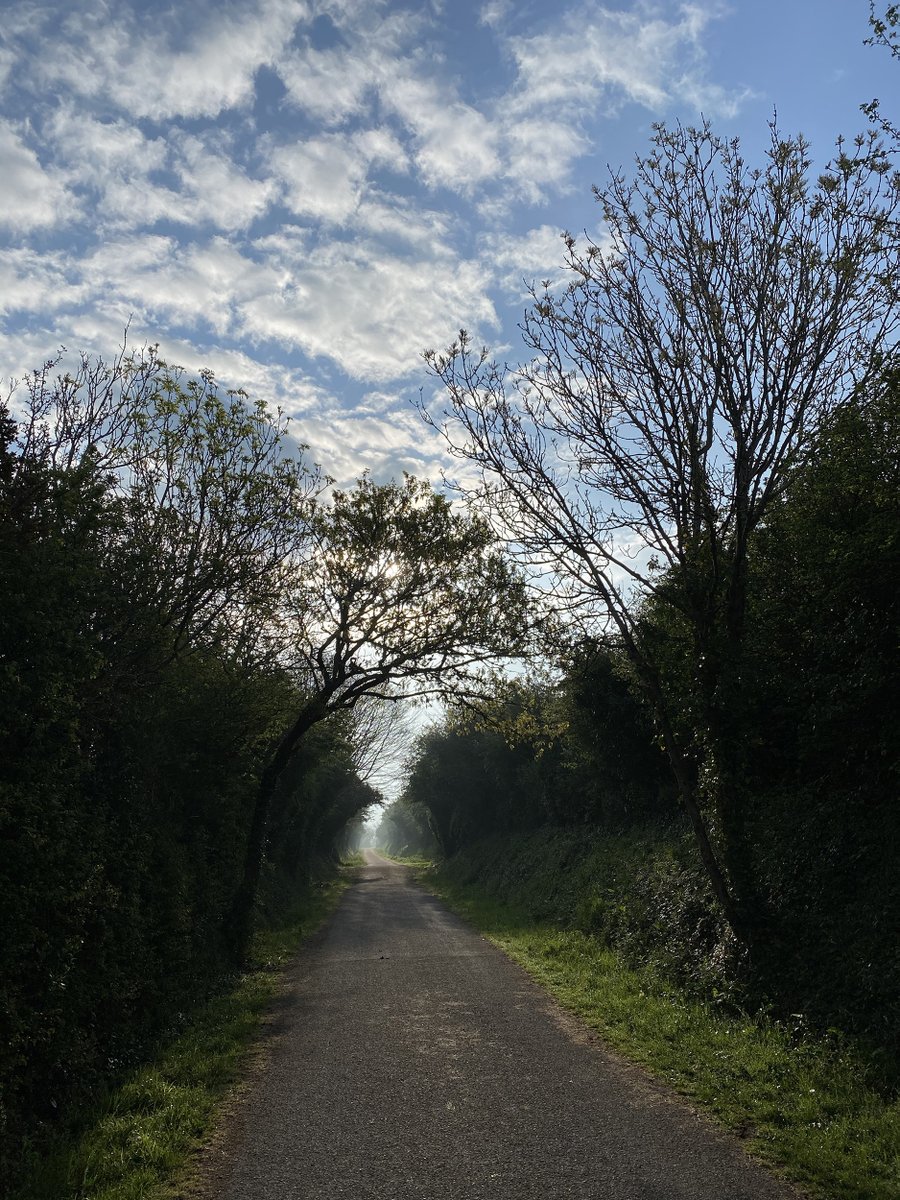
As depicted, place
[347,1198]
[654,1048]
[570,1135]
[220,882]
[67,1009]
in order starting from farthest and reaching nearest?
→ [220,882]
[654,1048]
[67,1009]
[570,1135]
[347,1198]

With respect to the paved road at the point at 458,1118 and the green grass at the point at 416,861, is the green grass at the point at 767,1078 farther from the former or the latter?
the green grass at the point at 416,861

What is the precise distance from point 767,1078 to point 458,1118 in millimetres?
2754

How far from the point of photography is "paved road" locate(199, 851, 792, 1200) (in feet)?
16.6

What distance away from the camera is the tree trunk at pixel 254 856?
14.7 m

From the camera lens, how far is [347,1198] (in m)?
4.88

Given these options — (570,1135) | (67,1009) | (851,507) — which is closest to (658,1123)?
(570,1135)

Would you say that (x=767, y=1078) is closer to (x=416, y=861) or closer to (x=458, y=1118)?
(x=458, y=1118)

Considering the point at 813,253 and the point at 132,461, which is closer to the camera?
the point at 813,253

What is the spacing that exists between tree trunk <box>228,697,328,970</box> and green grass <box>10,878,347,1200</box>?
4213mm

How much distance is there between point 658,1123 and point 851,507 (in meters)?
7.22

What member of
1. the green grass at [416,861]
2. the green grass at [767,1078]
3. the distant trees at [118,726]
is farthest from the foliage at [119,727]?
the green grass at [416,861]

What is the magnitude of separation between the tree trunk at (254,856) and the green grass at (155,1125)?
13.8ft

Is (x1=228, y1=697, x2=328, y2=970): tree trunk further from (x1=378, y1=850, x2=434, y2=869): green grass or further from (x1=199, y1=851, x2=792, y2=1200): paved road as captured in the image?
(x1=378, y1=850, x2=434, y2=869): green grass

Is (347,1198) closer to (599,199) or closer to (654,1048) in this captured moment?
(654,1048)
